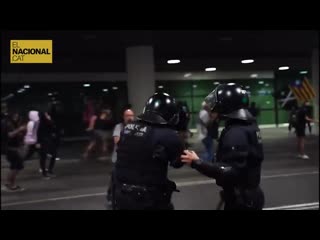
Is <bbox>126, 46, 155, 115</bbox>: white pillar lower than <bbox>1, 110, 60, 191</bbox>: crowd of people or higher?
higher

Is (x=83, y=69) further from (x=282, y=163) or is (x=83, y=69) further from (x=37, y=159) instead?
(x=37, y=159)

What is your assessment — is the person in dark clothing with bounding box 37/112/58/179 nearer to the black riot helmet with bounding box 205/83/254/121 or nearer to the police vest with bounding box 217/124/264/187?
the police vest with bounding box 217/124/264/187

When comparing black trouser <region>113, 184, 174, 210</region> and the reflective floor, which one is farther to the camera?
the reflective floor

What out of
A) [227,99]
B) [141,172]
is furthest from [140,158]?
[227,99]

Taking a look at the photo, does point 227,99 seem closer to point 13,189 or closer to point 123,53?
point 123,53

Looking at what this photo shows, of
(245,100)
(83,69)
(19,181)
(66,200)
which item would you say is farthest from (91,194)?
(245,100)

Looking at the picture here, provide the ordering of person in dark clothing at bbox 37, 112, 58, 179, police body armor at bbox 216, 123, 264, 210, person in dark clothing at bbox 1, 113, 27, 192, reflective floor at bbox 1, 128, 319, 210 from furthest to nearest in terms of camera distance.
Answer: person in dark clothing at bbox 37, 112, 58, 179 < person in dark clothing at bbox 1, 113, 27, 192 < reflective floor at bbox 1, 128, 319, 210 < police body armor at bbox 216, 123, 264, 210

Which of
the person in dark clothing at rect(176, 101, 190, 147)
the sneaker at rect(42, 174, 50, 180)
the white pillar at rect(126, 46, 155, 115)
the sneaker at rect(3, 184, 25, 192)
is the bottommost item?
the sneaker at rect(3, 184, 25, 192)

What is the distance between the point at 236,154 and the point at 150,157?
37 cm

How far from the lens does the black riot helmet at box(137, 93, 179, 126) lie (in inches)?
50.8

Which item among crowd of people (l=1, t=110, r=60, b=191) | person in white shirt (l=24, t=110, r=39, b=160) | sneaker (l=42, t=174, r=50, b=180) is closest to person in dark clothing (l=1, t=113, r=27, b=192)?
crowd of people (l=1, t=110, r=60, b=191)

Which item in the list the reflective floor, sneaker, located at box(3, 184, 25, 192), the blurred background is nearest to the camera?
the blurred background
